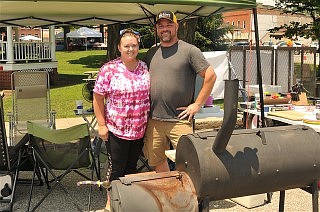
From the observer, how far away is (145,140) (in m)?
4.24

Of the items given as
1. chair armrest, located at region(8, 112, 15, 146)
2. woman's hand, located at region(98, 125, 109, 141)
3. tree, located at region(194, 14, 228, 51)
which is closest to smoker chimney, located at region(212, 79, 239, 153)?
woman's hand, located at region(98, 125, 109, 141)

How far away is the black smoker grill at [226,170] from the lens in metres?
3.13

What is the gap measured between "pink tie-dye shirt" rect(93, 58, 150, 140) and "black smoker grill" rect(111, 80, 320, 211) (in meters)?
0.63

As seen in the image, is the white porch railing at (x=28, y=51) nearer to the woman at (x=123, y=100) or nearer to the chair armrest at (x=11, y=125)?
the chair armrest at (x=11, y=125)

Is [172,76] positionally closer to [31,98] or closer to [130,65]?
[130,65]

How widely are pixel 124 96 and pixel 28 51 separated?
1470 centimetres

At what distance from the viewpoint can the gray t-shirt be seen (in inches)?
154

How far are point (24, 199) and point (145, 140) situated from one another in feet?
5.42

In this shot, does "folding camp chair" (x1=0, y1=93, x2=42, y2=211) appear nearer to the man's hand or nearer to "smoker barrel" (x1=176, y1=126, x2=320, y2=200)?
the man's hand

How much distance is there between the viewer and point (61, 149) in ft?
16.0

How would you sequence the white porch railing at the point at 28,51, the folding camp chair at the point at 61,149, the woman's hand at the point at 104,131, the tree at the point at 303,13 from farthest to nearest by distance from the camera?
the white porch railing at the point at 28,51 < the tree at the point at 303,13 < the folding camp chair at the point at 61,149 < the woman's hand at the point at 104,131

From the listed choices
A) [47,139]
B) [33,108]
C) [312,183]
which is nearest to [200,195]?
[312,183]

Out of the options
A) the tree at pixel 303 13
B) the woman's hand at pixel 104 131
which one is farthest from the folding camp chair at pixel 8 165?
the tree at pixel 303 13

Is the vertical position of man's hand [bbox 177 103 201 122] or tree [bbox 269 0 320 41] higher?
tree [bbox 269 0 320 41]
